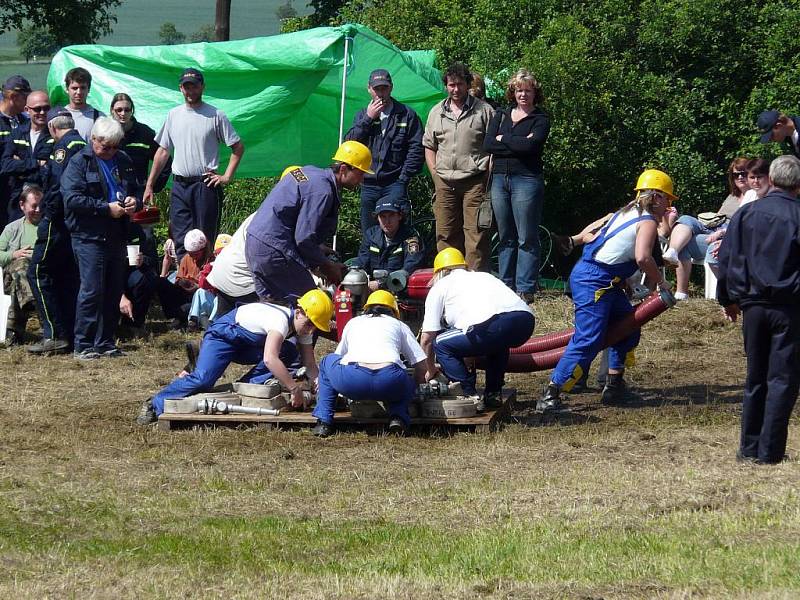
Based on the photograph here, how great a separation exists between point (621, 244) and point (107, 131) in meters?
4.75

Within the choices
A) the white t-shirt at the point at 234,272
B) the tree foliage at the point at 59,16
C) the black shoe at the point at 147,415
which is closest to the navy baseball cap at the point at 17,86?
the white t-shirt at the point at 234,272

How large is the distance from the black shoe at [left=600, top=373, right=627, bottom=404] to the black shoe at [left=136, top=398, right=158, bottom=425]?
358 cm

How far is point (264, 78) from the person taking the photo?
15.3 meters

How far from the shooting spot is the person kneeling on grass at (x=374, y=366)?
29.3 ft

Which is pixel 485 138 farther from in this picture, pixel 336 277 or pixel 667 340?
pixel 336 277

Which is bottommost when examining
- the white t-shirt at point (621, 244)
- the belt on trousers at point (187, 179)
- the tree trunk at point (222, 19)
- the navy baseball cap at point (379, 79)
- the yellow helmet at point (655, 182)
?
the belt on trousers at point (187, 179)

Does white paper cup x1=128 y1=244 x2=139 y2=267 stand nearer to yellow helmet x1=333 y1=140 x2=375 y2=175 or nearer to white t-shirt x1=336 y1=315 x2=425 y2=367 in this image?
yellow helmet x1=333 y1=140 x2=375 y2=175

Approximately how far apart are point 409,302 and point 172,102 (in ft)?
17.1

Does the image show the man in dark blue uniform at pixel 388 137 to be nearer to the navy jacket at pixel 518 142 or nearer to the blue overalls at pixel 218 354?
the navy jacket at pixel 518 142

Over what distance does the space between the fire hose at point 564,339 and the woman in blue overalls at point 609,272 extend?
8 centimetres

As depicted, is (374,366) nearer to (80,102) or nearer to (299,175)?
(299,175)

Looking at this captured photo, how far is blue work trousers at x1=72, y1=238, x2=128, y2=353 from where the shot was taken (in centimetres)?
1198

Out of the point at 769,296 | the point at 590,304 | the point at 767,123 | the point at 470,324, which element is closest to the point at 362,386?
the point at 470,324

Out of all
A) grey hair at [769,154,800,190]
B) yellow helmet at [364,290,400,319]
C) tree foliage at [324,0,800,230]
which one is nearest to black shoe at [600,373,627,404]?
yellow helmet at [364,290,400,319]
